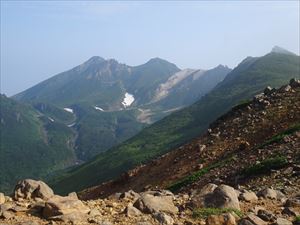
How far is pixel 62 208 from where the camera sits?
1382cm

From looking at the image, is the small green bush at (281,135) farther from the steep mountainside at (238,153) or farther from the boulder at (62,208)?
the boulder at (62,208)

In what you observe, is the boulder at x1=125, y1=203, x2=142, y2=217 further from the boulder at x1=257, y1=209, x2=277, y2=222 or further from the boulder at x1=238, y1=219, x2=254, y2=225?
the boulder at x1=257, y1=209, x2=277, y2=222

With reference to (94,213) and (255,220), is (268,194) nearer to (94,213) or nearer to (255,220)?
(255,220)

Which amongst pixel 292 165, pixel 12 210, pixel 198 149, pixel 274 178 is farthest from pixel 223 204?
pixel 198 149

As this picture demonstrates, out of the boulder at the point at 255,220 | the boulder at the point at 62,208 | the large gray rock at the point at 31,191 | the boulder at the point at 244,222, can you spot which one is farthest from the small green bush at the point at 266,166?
the boulder at the point at 62,208

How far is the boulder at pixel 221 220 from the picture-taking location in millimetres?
14094

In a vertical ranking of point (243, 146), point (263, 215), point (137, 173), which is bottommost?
point (137, 173)

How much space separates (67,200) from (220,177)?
14386 millimetres

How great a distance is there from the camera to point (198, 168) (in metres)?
33.2

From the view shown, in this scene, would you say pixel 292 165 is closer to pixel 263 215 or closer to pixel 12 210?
pixel 263 215

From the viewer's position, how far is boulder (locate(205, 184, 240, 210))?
52.0 feet

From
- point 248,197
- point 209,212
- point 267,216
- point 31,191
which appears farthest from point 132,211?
point 248,197

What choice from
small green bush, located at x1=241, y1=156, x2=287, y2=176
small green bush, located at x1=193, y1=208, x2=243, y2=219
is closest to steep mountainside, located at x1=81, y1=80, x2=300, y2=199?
small green bush, located at x1=241, y1=156, x2=287, y2=176

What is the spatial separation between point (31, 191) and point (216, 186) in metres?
6.49
